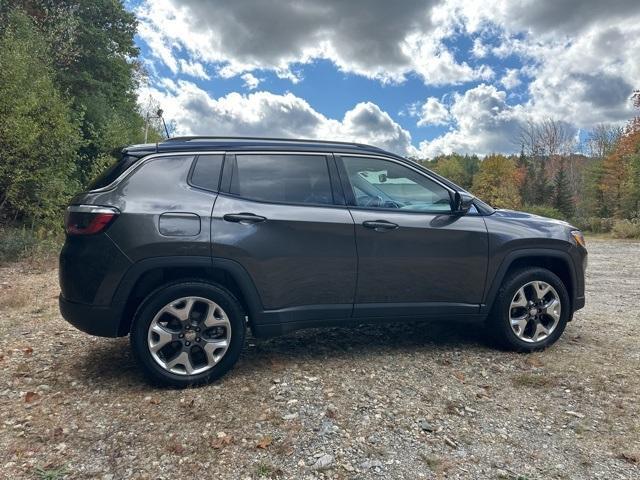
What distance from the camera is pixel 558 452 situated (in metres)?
2.66

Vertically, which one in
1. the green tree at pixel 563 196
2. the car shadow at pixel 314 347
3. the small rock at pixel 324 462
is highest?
the green tree at pixel 563 196

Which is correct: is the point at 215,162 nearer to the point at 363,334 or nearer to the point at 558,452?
the point at 363,334

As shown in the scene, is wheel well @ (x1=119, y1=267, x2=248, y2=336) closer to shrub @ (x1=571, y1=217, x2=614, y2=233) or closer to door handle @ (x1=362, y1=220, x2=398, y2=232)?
door handle @ (x1=362, y1=220, x2=398, y2=232)

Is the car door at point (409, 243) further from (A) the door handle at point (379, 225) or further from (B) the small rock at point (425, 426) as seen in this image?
(B) the small rock at point (425, 426)

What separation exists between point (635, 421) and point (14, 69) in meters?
13.7

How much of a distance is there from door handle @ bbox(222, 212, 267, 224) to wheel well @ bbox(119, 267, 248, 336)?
39 cm

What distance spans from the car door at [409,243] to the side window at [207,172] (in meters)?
1.02

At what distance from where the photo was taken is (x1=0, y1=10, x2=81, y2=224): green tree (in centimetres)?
1070

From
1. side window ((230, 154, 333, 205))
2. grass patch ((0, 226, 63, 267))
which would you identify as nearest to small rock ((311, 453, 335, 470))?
side window ((230, 154, 333, 205))

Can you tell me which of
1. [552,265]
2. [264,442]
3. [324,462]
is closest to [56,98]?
[264,442]

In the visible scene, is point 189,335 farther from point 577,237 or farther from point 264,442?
point 577,237

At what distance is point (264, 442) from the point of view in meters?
2.71

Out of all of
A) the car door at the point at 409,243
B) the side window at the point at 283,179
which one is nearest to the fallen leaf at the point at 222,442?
the car door at the point at 409,243

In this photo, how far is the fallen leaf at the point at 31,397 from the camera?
3.21 m
